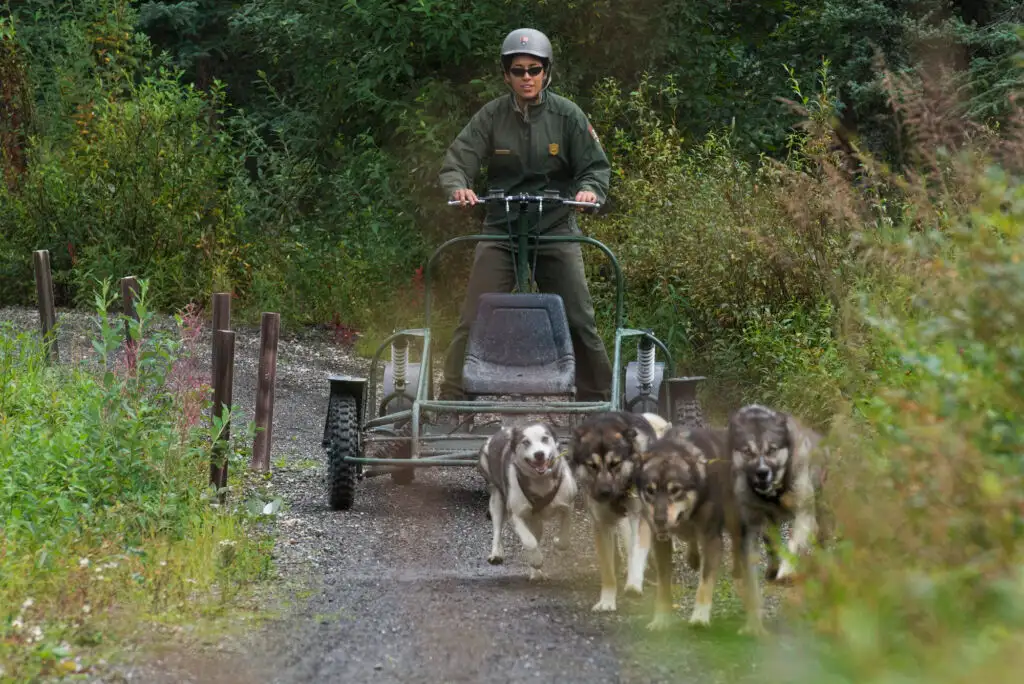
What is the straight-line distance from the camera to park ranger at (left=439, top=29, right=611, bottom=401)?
9578mm

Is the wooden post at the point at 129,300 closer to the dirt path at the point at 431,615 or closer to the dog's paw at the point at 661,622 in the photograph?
the dirt path at the point at 431,615

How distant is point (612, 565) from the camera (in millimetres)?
6719

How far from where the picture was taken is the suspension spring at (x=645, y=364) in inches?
366

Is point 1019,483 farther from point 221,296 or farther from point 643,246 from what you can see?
point 643,246

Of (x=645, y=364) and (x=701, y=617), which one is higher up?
(x=645, y=364)

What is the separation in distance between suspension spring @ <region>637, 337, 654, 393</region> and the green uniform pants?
0.20 meters

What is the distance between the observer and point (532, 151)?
32.1 ft

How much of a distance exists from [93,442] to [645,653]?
3.43m

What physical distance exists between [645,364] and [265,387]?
84.0 inches

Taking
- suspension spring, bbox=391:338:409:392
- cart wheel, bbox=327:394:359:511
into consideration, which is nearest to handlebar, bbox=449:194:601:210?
suspension spring, bbox=391:338:409:392

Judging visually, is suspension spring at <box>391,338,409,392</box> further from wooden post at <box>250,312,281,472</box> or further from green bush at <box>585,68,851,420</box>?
green bush at <box>585,68,851,420</box>

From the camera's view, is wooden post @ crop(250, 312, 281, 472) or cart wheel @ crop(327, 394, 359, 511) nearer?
cart wheel @ crop(327, 394, 359, 511)

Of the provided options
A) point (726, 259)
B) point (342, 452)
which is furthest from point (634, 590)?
point (726, 259)

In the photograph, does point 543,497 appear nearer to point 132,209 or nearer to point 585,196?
point 585,196
